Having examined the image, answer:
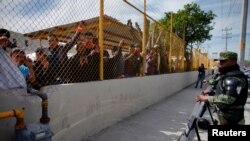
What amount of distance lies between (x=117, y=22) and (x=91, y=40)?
1.11 metres

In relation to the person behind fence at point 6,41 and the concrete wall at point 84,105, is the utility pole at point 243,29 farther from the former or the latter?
the person behind fence at point 6,41

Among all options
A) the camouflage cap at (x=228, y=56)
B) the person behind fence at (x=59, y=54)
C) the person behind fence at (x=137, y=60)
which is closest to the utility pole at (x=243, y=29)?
the person behind fence at (x=137, y=60)

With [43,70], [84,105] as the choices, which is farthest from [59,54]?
[84,105]

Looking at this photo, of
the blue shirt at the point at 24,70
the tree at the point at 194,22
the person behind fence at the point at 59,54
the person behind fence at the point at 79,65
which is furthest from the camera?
the tree at the point at 194,22

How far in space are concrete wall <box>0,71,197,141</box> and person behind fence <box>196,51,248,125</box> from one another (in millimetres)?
2168

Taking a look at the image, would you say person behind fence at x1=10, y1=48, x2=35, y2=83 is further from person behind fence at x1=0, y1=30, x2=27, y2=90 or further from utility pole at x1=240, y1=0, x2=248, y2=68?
utility pole at x1=240, y1=0, x2=248, y2=68

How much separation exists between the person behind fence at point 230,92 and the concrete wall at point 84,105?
2168mm

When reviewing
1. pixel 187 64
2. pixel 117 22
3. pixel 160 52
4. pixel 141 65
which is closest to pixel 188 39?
pixel 187 64

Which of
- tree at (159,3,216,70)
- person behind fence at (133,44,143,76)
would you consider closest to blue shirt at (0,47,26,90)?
person behind fence at (133,44,143,76)

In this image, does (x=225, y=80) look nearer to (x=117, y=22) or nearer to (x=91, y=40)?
(x=91, y=40)

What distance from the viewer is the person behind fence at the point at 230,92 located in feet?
12.3

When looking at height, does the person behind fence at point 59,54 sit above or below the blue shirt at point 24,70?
above

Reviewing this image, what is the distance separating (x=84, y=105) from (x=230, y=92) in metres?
2.60

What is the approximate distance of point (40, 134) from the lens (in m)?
3.06
